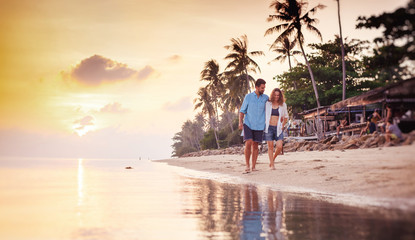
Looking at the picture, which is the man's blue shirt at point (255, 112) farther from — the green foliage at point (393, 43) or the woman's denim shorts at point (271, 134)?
the green foliage at point (393, 43)

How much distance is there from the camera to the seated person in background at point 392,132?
228 cm

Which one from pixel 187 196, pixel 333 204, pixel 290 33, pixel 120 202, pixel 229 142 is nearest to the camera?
pixel 333 204

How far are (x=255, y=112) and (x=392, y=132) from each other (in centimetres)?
572

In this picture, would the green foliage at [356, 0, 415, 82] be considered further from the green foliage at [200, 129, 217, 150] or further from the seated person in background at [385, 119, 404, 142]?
the green foliage at [200, 129, 217, 150]

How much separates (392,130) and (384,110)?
0.65 ft

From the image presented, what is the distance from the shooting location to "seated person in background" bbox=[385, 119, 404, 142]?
228 cm

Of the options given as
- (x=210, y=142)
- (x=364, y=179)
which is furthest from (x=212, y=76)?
(x=364, y=179)

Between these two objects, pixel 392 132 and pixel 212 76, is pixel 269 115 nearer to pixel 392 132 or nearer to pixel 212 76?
pixel 392 132

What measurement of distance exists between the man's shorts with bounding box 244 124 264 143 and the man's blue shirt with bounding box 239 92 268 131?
8 cm

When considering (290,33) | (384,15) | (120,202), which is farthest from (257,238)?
(290,33)

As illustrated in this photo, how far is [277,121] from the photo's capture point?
8.15 meters

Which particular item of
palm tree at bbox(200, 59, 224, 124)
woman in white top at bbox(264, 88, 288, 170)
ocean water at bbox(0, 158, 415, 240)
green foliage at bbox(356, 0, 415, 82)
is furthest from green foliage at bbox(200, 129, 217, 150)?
green foliage at bbox(356, 0, 415, 82)

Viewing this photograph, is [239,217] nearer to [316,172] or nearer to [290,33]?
[316,172]

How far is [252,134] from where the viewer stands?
8.12m
